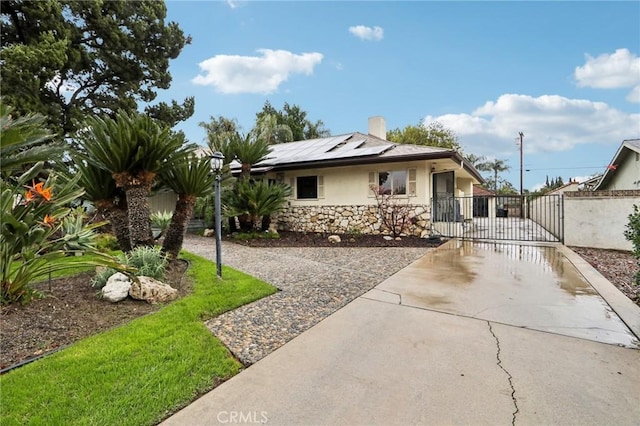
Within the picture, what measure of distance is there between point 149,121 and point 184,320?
3.84 m

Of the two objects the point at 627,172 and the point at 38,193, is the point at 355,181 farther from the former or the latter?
the point at 627,172

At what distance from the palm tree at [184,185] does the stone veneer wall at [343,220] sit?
7.72 m

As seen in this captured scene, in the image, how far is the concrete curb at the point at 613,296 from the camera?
13.3 feet

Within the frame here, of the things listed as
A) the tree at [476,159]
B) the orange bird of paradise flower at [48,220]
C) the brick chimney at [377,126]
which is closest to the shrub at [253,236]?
the orange bird of paradise flower at [48,220]

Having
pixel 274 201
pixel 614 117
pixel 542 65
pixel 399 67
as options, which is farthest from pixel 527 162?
pixel 274 201

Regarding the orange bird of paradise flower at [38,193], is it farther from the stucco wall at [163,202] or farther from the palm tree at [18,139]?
the stucco wall at [163,202]

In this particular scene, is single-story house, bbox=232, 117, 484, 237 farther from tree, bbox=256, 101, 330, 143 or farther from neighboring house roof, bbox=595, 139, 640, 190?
tree, bbox=256, 101, 330, 143

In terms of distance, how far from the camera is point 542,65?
12.9 m

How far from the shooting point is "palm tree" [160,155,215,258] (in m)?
6.57

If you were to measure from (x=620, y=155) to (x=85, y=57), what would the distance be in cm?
2460

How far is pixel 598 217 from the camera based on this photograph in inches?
386

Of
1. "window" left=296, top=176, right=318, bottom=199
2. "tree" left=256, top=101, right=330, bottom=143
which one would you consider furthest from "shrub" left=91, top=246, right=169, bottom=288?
A: "tree" left=256, top=101, right=330, bottom=143

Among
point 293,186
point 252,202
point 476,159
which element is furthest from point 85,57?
point 476,159

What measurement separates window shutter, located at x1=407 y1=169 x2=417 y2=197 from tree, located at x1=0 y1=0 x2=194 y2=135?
1101 centimetres
